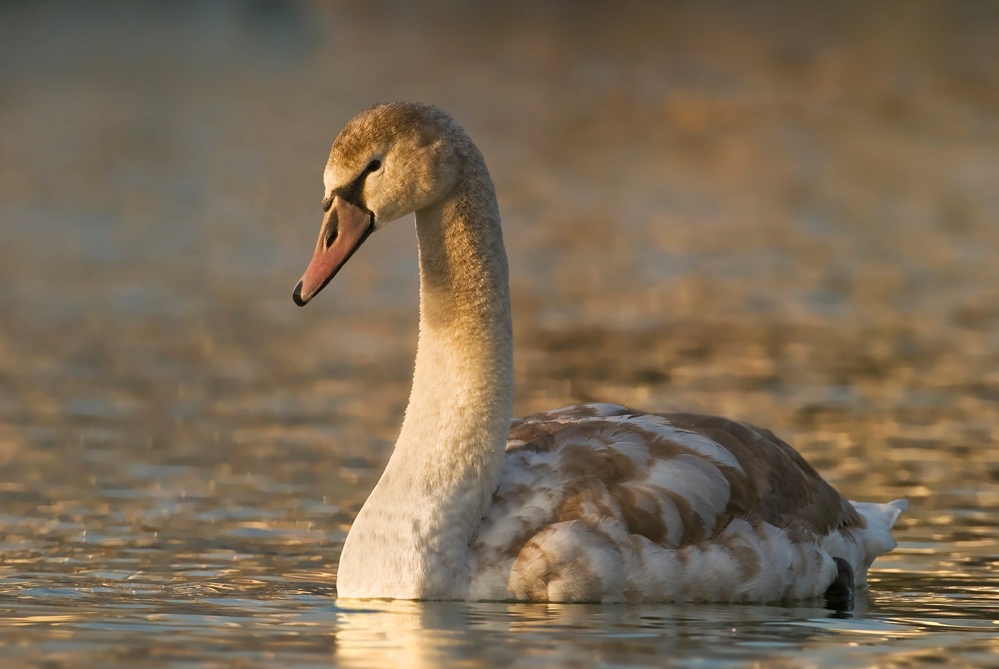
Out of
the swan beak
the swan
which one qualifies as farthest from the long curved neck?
the swan beak

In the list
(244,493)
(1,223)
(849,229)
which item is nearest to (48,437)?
(244,493)

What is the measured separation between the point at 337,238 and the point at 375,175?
34 centimetres

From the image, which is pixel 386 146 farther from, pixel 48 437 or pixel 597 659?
pixel 48 437

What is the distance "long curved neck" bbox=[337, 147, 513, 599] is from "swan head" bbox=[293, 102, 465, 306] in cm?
22

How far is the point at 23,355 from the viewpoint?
17.3 meters

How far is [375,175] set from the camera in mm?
8484

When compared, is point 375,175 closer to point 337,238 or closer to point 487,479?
point 337,238

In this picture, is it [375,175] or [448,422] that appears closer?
[375,175]

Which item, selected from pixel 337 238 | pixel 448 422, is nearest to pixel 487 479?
pixel 448 422

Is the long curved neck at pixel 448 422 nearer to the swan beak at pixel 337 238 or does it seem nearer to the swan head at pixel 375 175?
the swan head at pixel 375 175

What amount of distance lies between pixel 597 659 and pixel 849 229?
2475 centimetres

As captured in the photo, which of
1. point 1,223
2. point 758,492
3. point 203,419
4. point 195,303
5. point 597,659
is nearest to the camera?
point 597,659

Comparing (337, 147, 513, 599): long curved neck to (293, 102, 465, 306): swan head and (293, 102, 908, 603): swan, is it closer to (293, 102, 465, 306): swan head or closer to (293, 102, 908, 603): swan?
(293, 102, 908, 603): swan

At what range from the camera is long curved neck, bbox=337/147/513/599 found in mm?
8367
